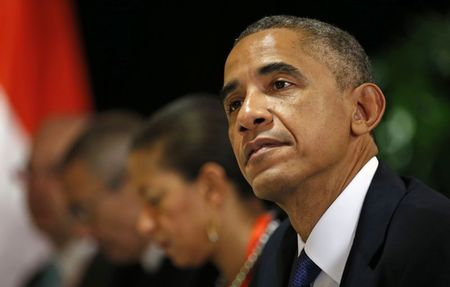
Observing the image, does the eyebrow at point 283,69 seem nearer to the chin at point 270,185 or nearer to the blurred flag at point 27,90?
the chin at point 270,185

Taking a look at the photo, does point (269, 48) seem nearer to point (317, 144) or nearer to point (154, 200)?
point (317, 144)

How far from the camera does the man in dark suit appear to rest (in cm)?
171

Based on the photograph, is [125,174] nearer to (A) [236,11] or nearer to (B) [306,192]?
(A) [236,11]

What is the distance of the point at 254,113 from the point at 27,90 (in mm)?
3294

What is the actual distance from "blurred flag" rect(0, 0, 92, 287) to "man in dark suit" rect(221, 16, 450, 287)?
9.85 feet

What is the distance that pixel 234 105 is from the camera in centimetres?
187

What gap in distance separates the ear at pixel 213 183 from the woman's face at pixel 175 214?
0.02 m

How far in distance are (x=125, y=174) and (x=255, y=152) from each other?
7.72ft

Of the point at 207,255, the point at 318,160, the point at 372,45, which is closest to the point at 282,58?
the point at 318,160

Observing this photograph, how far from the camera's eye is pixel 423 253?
156 centimetres

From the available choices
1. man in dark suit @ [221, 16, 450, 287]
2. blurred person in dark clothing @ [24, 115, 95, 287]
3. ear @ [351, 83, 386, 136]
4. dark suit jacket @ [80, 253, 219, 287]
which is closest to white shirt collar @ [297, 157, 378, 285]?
man in dark suit @ [221, 16, 450, 287]

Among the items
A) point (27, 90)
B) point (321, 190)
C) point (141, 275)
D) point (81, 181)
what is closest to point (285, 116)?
point (321, 190)

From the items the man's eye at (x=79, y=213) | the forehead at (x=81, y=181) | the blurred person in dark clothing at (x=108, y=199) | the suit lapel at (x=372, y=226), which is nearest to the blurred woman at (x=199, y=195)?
the suit lapel at (x=372, y=226)

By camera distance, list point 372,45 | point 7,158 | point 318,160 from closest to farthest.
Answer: point 318,160
point 372,45
point 7,158
